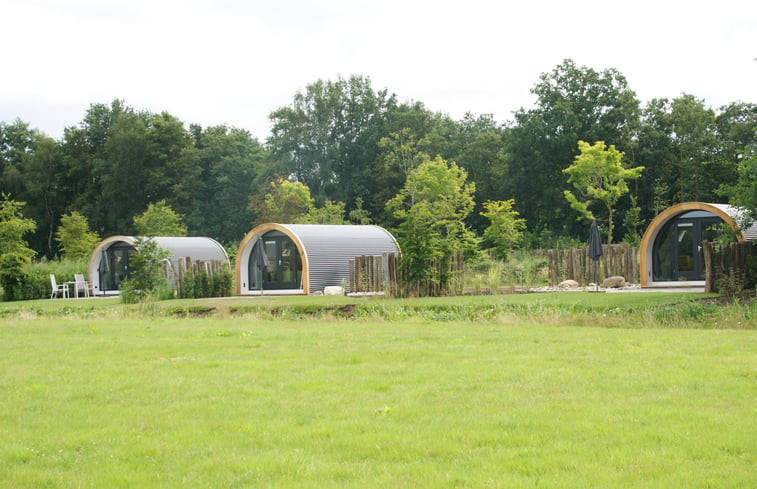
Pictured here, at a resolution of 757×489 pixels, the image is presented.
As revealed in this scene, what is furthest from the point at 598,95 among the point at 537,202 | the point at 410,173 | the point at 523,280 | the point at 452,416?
the point at 452,416

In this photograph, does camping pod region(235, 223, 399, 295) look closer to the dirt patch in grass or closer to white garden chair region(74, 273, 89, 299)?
white garden chair region(74, 273, 89, 299)

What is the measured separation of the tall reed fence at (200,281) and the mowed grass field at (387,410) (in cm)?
1517

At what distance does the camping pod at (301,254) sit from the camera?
93.4 feet

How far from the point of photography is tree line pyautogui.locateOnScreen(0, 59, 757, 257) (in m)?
46.6

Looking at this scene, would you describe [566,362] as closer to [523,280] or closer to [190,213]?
[523,280]

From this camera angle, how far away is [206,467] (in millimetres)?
5113

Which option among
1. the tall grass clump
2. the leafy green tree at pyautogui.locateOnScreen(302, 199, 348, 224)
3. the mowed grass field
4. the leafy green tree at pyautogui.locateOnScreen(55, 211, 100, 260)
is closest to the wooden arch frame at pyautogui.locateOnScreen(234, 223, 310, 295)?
the tall grass clump

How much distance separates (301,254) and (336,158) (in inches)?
1256

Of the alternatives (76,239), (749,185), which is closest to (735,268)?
(749,185)

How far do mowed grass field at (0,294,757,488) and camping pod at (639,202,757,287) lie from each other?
44.3 feet

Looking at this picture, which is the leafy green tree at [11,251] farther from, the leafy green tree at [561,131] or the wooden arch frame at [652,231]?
the leafy green tree at [561,131]

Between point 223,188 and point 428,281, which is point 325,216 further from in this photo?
point 428,281

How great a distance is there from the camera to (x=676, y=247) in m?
26.3

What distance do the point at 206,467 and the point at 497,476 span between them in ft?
5.69
